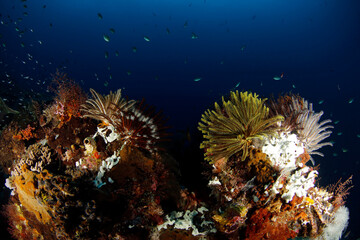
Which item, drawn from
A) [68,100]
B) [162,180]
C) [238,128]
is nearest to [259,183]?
[238,128]

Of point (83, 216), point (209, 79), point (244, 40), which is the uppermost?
point (244, 40)

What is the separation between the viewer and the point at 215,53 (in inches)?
2778

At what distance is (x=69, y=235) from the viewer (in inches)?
121

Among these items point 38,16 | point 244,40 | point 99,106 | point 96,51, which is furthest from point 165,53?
point 38,16

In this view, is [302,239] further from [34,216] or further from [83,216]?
[34,216]

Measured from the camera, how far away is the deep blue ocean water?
4378cm

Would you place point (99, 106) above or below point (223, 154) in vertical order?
above

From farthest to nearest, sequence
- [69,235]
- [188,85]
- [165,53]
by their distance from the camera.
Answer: [165,53] < [188,85] < [69,235]

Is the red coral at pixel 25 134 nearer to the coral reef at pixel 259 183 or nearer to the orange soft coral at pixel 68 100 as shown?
the orange soft coral at pixel 68 100

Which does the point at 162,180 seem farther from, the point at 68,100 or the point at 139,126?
the point at 68,100

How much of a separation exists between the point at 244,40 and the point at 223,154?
277ft

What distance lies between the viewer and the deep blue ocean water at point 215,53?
43.8 m

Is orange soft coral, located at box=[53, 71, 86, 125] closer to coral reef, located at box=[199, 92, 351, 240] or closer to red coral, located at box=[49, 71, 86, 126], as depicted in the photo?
red coral, located at box=[49, 71, 86, 126]

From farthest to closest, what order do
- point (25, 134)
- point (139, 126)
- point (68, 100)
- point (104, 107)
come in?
point (25, 134)
point (68, 100)
point (104, 107)
point (139, 126)
